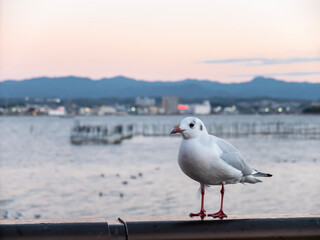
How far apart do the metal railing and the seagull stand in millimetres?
130

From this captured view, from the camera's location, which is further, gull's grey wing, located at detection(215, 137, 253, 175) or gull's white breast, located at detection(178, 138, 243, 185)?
gull's grey wing, located at detection(215, 137, 253, 175)

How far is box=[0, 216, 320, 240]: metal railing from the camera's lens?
195 centimetres

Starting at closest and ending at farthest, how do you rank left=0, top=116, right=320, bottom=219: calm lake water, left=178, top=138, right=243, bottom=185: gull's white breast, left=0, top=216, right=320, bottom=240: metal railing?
1. left=0, top=216, right=320, bottom=240: metal railing
2. left=178, top=138, right=243, bottom=185: gull's white breast
3. left=0, top=116, right=320, bottom=219: calm lake water

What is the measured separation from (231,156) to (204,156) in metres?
0.17

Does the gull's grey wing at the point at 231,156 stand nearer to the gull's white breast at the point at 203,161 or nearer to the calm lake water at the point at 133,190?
the gull's white breast at the point at 203,161

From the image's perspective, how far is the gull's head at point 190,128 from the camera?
6.90 feet

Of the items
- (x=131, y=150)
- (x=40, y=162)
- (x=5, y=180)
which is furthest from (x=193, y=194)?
(x=131, y=150)

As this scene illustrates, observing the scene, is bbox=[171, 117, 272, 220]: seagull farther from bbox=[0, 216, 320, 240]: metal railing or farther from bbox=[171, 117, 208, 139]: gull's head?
bbox=[0, 216, 320, 240]: metal railing

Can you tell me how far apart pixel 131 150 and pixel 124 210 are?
118 feet

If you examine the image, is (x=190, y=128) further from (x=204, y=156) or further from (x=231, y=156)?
(x=231, y=156)

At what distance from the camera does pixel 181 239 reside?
6.63ft

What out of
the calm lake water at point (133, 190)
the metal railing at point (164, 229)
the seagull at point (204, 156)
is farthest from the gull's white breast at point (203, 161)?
the calm lake water at point (133, 190)

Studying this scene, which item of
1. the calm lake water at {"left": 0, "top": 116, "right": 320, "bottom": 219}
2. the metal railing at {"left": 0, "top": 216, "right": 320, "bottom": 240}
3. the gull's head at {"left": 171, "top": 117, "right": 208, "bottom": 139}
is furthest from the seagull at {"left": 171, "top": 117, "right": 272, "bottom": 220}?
the calm lake water at {"left": 0, "top": 116, "right": 320, "bottom": 219}

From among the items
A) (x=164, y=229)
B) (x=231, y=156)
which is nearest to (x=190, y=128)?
(x=231, y=156)
